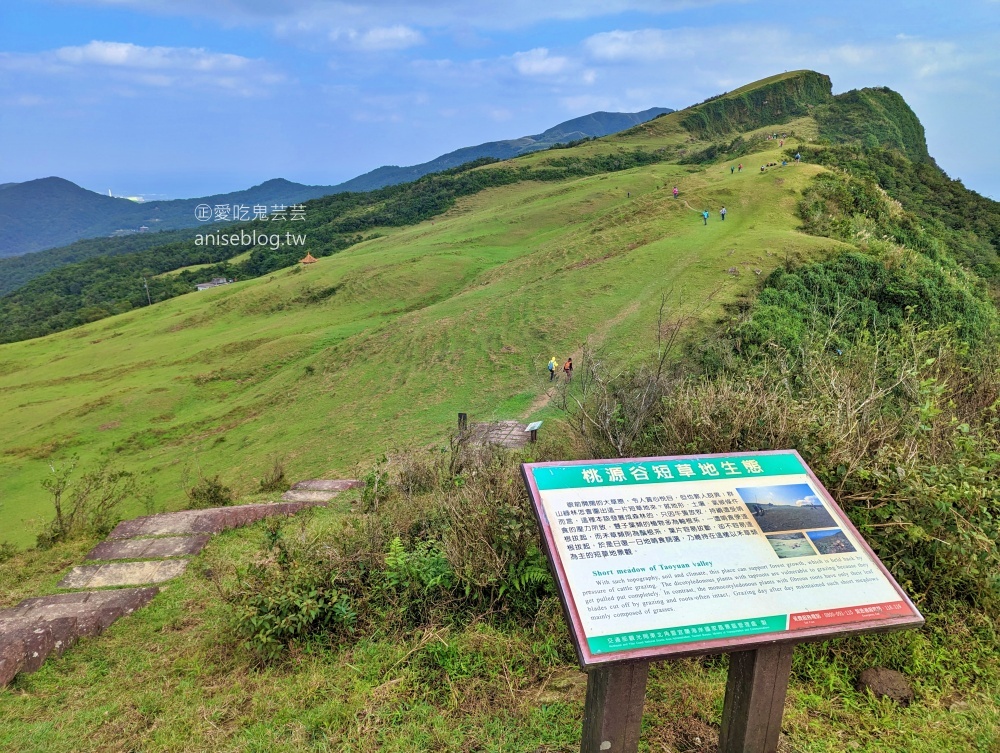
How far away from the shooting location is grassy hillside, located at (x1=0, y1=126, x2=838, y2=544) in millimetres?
17000

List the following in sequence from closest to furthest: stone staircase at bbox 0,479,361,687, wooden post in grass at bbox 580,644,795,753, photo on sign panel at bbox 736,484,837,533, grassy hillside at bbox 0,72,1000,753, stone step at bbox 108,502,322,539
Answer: wooden post in grass at bbox 580,644,795,753, photo on sign panel at bbox 736,484,837,533, grassy hillside at bbox 0,72,1000,753, stone staircase at bbox 0,479,361,687, stone step at bbox 108,502,322,539

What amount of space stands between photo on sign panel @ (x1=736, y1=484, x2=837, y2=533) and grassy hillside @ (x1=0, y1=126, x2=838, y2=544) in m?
10.4

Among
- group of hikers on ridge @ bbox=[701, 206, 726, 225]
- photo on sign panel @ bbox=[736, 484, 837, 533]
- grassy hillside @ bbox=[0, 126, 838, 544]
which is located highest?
group of hikers on ridge @ bbox=[701, 206, 726, 225]

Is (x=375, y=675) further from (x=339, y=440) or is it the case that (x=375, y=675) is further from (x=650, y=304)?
(x=650, y=304)

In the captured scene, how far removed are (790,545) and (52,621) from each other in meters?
6.10

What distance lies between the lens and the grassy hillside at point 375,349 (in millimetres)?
17000

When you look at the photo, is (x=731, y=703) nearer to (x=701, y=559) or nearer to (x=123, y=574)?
(x=701, y=559)

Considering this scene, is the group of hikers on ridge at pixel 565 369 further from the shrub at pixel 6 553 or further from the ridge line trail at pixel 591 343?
the shrub at pixel 6 553

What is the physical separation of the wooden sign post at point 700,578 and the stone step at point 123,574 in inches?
221

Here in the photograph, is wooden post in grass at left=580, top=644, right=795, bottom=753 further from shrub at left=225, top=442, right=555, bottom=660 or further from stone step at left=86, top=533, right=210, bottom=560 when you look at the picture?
stone step at left=86, top=533, right=210, bottom=560

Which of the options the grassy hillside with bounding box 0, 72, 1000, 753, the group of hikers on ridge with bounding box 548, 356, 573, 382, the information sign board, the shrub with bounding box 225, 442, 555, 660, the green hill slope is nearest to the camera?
the information sign board

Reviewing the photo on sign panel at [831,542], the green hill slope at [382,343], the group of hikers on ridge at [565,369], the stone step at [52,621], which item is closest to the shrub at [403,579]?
the stone step at [52,621]

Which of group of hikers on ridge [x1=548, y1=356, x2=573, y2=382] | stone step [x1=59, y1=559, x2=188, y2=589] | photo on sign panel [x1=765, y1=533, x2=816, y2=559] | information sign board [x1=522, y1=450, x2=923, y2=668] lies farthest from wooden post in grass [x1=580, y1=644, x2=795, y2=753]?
group of hikers on ridge [x1=548, y1=356, x2=573, y2=382]

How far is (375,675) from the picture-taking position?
4305 millimetres
